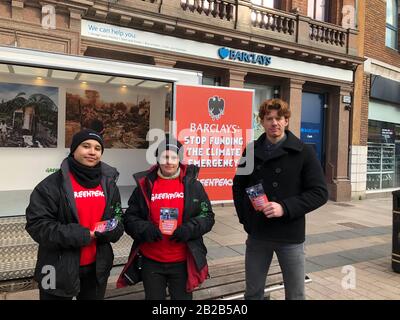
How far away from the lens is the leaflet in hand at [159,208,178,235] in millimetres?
2635

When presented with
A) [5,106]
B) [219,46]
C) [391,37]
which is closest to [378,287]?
[5,106]

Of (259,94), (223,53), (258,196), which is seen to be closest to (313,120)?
(259,94)

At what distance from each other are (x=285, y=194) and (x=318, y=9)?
12012mm

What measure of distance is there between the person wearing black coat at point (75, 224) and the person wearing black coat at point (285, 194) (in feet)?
3.74

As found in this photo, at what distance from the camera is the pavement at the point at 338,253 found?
15.2 feet

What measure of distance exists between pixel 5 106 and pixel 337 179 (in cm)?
1052

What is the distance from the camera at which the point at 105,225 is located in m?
2.50

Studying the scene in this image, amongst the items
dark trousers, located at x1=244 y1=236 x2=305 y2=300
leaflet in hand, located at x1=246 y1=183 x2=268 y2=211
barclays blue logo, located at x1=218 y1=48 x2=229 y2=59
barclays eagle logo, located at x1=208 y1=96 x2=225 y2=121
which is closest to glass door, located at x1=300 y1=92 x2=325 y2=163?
barclays blue logo, located at x1=218 y1=48 x2=229 y2=59

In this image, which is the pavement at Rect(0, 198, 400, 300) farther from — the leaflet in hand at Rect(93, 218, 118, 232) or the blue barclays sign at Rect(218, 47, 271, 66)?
the blue barclays sign at Rect(218, 47, 271, 66)

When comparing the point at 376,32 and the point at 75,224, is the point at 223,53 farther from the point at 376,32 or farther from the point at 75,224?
the point at 75,224

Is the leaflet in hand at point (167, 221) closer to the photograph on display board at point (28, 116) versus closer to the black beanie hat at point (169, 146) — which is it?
the black beanie hat at point (169, 146)

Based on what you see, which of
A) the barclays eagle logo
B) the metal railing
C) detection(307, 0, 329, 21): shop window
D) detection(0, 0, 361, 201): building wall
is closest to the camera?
the barclays eagle logo

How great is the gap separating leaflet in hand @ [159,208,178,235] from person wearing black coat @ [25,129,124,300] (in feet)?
1.00
